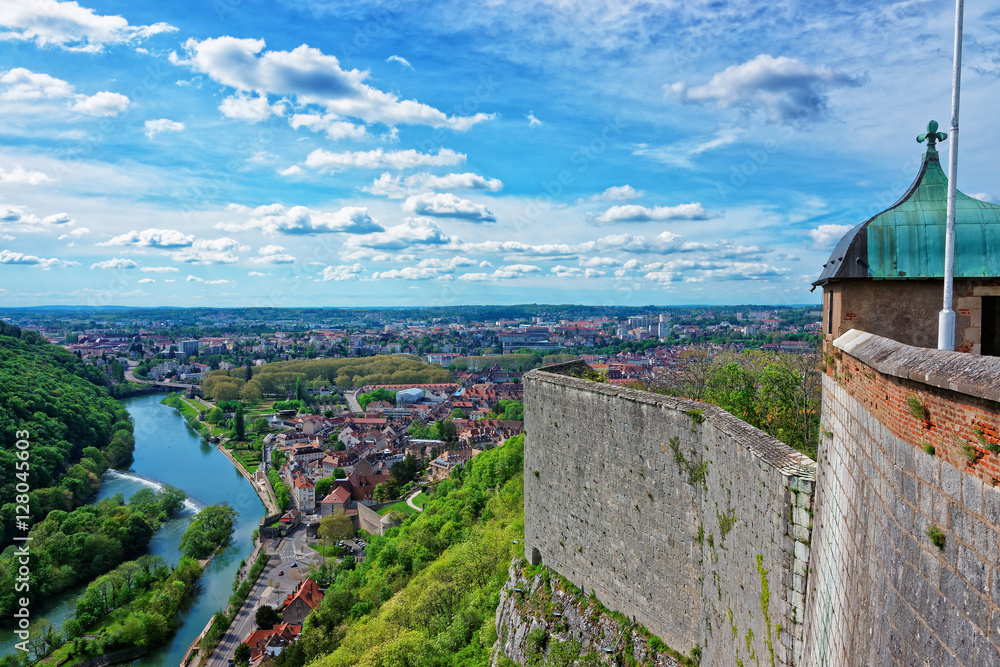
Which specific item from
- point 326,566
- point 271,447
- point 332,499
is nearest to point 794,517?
point 326,566

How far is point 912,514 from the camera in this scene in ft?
10.1

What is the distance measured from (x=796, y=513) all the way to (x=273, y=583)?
119 ft

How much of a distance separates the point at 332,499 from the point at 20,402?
25.3 meters

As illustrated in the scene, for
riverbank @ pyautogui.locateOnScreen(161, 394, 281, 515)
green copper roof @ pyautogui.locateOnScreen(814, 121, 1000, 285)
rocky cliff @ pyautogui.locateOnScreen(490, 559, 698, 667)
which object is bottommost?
riverbank @ pyautogui.locateOnScreen(161, 394, 281, 515)

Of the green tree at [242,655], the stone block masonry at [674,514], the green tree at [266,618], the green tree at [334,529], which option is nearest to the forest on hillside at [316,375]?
the green tree at [334,529]

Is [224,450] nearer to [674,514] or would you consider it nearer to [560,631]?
[560,631]

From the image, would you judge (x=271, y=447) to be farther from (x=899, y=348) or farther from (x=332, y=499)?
(x=899, y=348)

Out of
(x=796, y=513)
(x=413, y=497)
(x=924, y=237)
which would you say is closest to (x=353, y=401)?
(x=413, y=497)

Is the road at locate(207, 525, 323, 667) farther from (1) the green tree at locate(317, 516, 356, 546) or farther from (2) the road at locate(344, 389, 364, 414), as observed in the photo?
(2) the road at locate(344, 389, 364, 414)

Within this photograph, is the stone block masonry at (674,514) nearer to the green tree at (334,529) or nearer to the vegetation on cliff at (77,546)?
the green tree at (334,529)

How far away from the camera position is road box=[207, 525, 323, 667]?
29163 mm

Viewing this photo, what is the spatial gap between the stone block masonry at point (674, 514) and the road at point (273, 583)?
77.8 ft

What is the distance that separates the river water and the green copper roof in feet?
113

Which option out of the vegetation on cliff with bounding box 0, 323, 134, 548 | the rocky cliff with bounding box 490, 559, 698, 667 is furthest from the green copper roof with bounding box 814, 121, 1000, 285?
the vegetation on cliff with bounding box 0, 323, 134, 548
